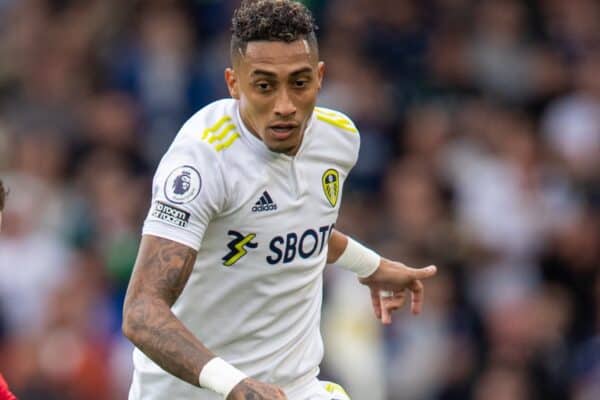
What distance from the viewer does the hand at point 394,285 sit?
6668 mm

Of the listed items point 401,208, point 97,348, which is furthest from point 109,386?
point 401,208

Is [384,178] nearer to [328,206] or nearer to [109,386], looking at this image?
[109,386]

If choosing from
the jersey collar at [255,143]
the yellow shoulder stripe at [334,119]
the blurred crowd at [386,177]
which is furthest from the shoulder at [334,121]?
the blurred crowd at [386,177]

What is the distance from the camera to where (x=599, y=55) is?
1305 centimetres

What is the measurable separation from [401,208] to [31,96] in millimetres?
4062

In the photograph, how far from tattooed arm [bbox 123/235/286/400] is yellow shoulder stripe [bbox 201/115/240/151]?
467mm

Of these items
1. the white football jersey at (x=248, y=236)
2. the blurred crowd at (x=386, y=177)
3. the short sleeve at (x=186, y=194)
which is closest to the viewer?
the short sleeve at (x=186, y=194)

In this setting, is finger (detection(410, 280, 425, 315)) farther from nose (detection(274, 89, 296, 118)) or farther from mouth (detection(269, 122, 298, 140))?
nose (detection(274, 89, 296, 118))

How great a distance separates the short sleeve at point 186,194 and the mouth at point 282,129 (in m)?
0.24

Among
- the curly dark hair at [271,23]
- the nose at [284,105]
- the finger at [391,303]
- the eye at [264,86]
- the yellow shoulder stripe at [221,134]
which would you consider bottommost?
the finger at [391,303]

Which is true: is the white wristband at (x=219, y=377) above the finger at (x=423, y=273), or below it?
above

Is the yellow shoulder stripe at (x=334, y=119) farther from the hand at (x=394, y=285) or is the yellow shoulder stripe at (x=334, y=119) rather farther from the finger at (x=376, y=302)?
the finger at (x=376, y=302)

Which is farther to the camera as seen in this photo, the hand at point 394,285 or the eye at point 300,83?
the hand at point 394,285

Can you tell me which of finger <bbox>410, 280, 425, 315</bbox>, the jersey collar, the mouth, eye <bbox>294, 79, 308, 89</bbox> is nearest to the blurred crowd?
finger <bbox>410, 280, 425, 315</bbox>
